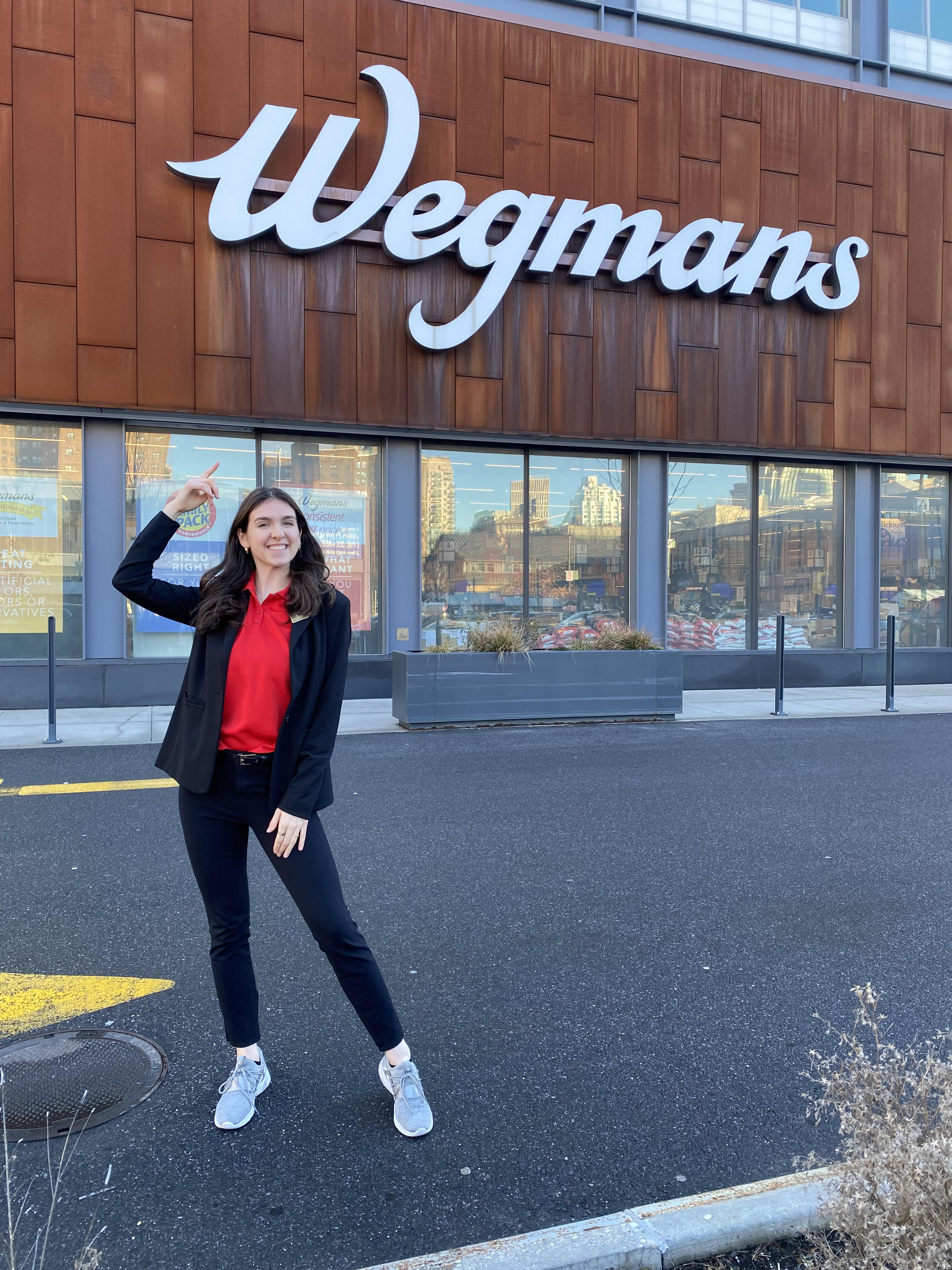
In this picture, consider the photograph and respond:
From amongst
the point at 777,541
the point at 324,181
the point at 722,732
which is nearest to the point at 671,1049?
the point at 722,732

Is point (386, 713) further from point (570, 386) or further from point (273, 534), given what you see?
point (273, 534)

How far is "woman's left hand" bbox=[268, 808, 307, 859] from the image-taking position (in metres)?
2.67

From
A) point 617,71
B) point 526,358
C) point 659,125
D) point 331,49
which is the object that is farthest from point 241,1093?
point 617,71

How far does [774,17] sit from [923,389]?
693 cm

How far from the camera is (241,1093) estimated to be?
9.18ft

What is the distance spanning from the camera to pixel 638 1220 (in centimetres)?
224

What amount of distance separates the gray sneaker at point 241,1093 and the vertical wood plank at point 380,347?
36.0 feet

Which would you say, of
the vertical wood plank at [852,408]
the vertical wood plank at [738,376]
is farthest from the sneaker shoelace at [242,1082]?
the vertical wood plank at [852,408]

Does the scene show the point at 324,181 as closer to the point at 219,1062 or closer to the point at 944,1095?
the point at 219,1062

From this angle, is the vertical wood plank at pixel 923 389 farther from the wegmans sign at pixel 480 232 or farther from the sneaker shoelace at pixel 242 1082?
the sneaker shoelace at pixel 242 1082

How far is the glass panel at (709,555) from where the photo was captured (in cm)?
1501

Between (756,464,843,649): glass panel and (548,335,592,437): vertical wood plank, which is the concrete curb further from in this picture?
(756,464,843,649): glass panel

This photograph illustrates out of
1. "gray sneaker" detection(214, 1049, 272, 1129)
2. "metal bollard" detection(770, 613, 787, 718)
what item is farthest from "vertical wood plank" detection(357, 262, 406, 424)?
"gray sneaker" detection(214, 1049, 272, 1129)

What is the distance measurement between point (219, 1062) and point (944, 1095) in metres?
2.27
